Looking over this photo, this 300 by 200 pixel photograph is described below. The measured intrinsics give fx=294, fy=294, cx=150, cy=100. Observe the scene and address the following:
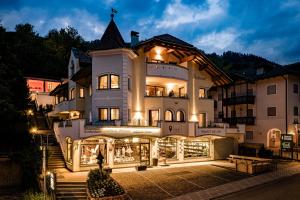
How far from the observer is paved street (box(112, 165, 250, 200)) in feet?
62.3

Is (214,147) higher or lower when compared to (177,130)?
lower

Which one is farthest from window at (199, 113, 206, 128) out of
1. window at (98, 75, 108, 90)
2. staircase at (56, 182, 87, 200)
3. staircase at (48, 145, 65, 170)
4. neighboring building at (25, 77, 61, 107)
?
neighboring building at (25, 77, 61, 107)

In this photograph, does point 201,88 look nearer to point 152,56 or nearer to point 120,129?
point 152,56

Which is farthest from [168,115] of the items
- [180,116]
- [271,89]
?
[271,89]

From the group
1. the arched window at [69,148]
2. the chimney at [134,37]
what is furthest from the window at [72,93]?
the chimney at [134,37]

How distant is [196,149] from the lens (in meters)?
32.6

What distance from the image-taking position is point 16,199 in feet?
66.1

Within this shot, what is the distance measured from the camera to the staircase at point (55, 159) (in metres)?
26.4

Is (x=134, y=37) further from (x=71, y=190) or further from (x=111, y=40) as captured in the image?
(x=71, y=190)

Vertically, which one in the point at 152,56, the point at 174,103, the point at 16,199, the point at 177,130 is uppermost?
the point at 152,56

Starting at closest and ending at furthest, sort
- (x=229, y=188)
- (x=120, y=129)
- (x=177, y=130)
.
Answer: (x=229, y=188)
(x=120, y=129)
(x=177, y=130)

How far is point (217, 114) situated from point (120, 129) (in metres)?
27.5

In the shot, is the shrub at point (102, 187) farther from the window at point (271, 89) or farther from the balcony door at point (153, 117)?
the window at point (271, 89)

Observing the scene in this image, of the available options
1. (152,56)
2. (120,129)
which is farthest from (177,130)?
(152,56)
